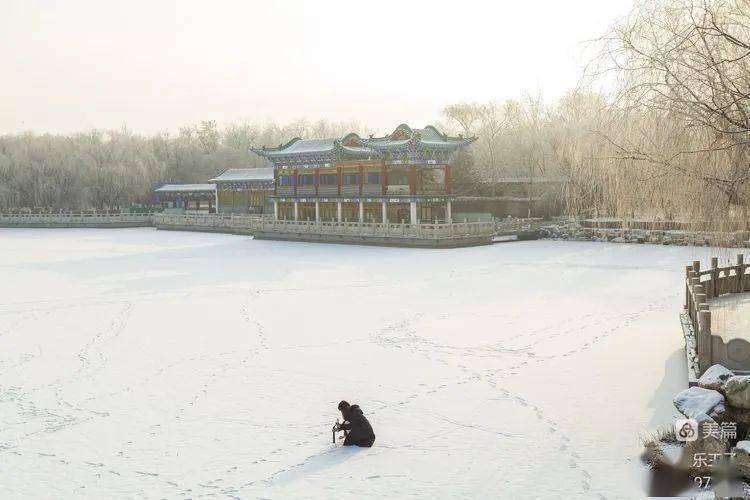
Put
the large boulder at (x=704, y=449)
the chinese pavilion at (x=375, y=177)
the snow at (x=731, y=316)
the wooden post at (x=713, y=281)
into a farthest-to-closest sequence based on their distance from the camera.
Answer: the chinese pavilion at (x=375, y=177) < the wooden post at (x=713, y=281) < the snow at (x=731, y=316) < the large boulder at (x=704, y=449)

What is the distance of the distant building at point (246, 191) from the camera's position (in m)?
54.8

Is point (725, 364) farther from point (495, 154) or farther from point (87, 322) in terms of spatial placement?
point (495, 154)

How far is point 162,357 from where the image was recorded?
12914 mm

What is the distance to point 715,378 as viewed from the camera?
831 centimetres

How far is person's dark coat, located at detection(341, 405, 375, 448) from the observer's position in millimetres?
8344

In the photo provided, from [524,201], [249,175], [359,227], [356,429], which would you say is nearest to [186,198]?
[249,175]

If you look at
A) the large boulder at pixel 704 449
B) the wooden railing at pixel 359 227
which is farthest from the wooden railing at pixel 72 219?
the large boulder at pixel 704 449

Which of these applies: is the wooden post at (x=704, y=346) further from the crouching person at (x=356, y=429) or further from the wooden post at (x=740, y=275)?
the wooden post at (x=740, y=275)

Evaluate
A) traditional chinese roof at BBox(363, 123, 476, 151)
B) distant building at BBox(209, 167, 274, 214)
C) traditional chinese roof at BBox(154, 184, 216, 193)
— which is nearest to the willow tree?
traditional chinese roof at BBox(363, 123, 476, 151)

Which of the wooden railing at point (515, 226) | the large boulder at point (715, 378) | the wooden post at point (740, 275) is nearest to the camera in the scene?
the large boulder at point (715, 378)

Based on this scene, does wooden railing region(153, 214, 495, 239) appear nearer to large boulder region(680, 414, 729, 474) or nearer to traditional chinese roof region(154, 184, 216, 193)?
traditional chinese roof region(154, 184, 216, 193)

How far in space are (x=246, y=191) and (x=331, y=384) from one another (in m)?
47.0

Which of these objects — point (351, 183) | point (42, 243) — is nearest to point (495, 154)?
point (351, 183)

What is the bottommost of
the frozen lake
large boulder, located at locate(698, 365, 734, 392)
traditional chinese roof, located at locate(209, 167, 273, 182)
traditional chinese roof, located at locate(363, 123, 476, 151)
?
the frozen lake
